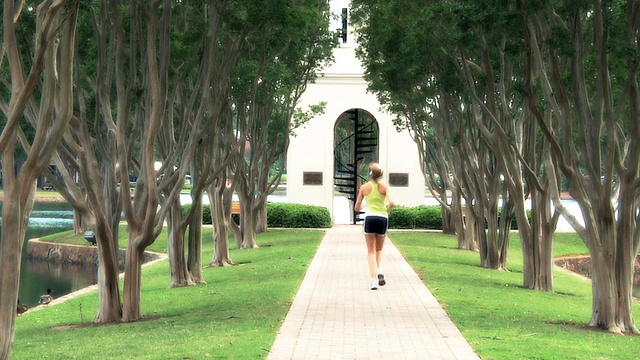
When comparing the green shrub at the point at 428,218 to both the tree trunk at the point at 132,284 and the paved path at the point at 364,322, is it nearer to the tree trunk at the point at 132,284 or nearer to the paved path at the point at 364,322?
the paved path at the point at 364,322

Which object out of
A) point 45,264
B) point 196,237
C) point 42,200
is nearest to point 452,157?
point 196,237

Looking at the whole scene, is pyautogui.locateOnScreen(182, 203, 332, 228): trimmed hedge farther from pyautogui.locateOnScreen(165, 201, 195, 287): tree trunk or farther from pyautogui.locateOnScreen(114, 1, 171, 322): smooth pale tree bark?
pyautogui.locateOnScreen(114, 1, 171, 322): smooth pale tree bark

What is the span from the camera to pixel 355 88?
50.1 m

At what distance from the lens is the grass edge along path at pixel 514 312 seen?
12375 mm

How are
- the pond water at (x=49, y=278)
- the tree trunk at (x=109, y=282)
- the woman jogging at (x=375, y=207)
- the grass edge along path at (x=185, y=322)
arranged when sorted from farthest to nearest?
the pond water at (x=49, y=278)
the tree trunk at (x=109, y=282)
the woman jogging at (x=375, y=207)
the grass edge along path at (x=185, y=322)

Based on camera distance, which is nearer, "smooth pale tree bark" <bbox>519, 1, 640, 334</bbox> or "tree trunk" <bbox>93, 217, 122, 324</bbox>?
"smooth pale tree bark" <bbox>519, 1, 640, 334</bbox>

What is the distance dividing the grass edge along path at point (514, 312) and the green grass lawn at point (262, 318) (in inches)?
0.9

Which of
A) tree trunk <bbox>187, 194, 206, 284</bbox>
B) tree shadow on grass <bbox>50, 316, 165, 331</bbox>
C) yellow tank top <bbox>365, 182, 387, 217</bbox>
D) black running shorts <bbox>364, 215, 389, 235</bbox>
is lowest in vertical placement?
tree shadow on grass <bbox>50, 316, 165, 331</bbox>

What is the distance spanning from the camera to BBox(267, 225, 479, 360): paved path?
11539mm

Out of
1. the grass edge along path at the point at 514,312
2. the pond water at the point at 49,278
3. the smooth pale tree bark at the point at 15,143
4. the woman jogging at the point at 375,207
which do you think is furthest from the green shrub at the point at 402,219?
the smooth pale tree bark at the point at 15,143

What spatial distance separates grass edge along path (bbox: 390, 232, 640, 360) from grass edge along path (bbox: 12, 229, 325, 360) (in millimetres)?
2557

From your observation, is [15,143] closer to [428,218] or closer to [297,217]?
[297,217]

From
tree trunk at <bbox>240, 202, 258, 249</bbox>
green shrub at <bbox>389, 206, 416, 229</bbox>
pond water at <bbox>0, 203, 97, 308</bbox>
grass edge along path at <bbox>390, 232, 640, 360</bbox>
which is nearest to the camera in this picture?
grass edge along path at <bbox>390, 232, 640, 360</bbox>

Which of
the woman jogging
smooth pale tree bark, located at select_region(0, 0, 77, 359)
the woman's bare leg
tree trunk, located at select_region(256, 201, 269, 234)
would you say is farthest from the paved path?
tree trunk, located at select_region(256, 201, 269, 234)
